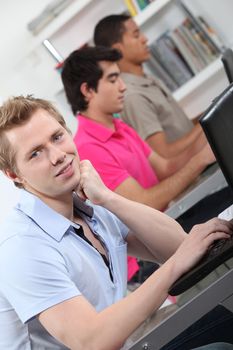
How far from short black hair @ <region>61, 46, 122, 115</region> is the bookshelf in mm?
975

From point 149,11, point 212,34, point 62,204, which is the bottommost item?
point 212,34

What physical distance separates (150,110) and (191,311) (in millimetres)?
2059

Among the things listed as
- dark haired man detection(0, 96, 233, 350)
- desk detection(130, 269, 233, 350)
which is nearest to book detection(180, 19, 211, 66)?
dark haired man detection(0, 96, 233, 350)

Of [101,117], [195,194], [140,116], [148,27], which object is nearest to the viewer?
[195,194]

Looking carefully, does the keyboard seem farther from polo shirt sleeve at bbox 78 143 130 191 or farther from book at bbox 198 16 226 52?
book at bbox 198 16 226 52

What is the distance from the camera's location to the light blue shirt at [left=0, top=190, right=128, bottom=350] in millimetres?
1325

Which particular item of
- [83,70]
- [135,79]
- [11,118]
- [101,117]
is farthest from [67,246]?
[135,79]

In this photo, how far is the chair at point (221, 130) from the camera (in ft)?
3.91

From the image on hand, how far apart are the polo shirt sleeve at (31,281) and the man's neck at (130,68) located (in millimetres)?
2175

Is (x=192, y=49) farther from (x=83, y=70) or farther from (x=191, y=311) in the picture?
(x=191, y=311)

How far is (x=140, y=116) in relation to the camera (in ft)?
10.1

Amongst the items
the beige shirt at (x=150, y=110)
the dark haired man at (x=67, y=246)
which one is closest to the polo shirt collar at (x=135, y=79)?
the beige shirt at (x=150, y=110)

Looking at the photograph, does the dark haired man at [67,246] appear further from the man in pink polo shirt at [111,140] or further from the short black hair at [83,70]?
the short black hair at [83,70]

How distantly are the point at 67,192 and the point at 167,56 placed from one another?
8.39 feet
